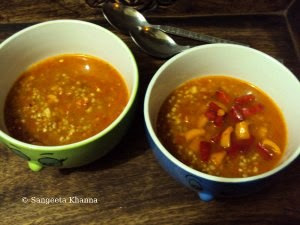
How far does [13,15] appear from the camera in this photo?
1436 millimetres

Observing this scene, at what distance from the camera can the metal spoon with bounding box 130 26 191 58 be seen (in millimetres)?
1331

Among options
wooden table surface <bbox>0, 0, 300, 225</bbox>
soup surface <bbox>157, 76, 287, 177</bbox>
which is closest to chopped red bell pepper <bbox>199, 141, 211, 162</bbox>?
soup surface <bbox>157, 76, 287, 177</bbox>

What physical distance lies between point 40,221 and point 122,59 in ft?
1.62

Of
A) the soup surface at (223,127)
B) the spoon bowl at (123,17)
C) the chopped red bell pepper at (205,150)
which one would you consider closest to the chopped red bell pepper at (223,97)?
the soup surface at (223,127)

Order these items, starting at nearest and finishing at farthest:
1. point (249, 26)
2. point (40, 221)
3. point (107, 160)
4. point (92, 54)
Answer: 1. point (40, 221)
2. point (107, 160)
3. point (92, 54)
4. point (249, 26)

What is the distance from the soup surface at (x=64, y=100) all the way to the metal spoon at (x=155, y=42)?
0.15 meters

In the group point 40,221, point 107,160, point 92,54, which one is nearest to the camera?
point 40,221

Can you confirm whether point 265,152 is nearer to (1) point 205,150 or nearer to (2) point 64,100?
(1) point 205,150

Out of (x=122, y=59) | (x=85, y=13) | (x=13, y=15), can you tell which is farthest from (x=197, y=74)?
(x=13, y=15)

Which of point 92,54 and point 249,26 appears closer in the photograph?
point 92,54

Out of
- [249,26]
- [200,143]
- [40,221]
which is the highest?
[249,26]

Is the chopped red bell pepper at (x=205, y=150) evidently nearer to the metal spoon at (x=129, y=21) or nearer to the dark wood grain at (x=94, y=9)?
the metal spoon at (x=129, y=21)

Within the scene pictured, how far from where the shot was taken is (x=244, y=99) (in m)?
1.18

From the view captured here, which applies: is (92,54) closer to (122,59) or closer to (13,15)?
(122,59)
